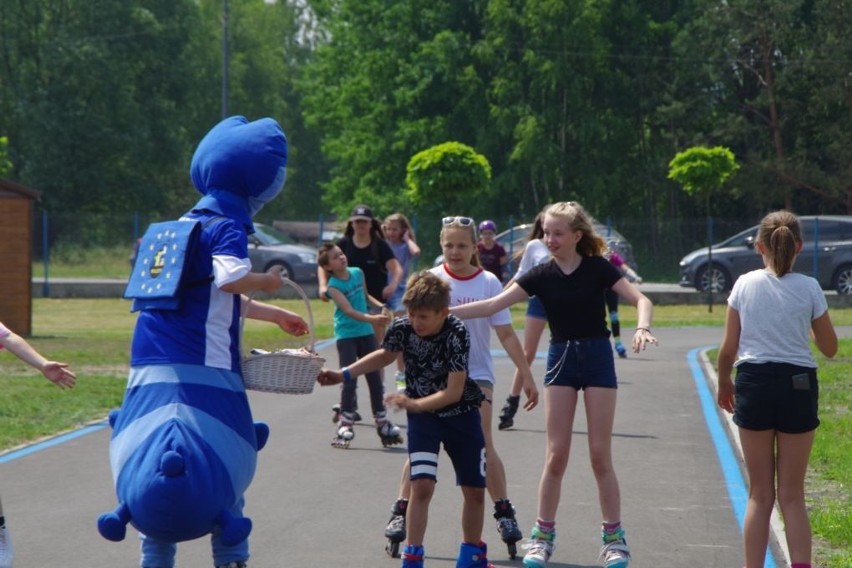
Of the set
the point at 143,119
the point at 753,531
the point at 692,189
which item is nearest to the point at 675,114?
the point at 692,189

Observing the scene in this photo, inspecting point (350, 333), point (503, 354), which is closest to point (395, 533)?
point (350, 333)

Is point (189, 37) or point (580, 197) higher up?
point (189, 37)

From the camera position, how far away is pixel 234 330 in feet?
17.9

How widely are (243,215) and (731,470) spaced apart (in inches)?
231

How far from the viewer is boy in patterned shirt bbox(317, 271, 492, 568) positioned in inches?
264

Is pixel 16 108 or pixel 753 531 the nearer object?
pixel 753 531

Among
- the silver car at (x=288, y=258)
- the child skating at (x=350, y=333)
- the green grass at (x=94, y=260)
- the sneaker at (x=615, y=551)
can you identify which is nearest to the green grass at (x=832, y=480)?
the sneaker at (x=615, y=551)

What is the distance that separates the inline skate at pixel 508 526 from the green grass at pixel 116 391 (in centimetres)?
155

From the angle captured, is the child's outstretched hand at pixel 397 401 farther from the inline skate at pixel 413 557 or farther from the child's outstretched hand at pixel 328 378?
the inline skate at pixel 413 557

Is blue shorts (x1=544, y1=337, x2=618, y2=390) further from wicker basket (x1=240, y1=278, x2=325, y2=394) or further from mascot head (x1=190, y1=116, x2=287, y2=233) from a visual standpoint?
mascot head (x1=190, y1=116, x2=287, y2=233)

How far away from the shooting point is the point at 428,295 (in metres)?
6.66

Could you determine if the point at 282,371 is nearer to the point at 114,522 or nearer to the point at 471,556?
the point at 114,522

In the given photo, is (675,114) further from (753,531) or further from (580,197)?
(753,531)

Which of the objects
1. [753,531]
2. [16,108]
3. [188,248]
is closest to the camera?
[188,248]
